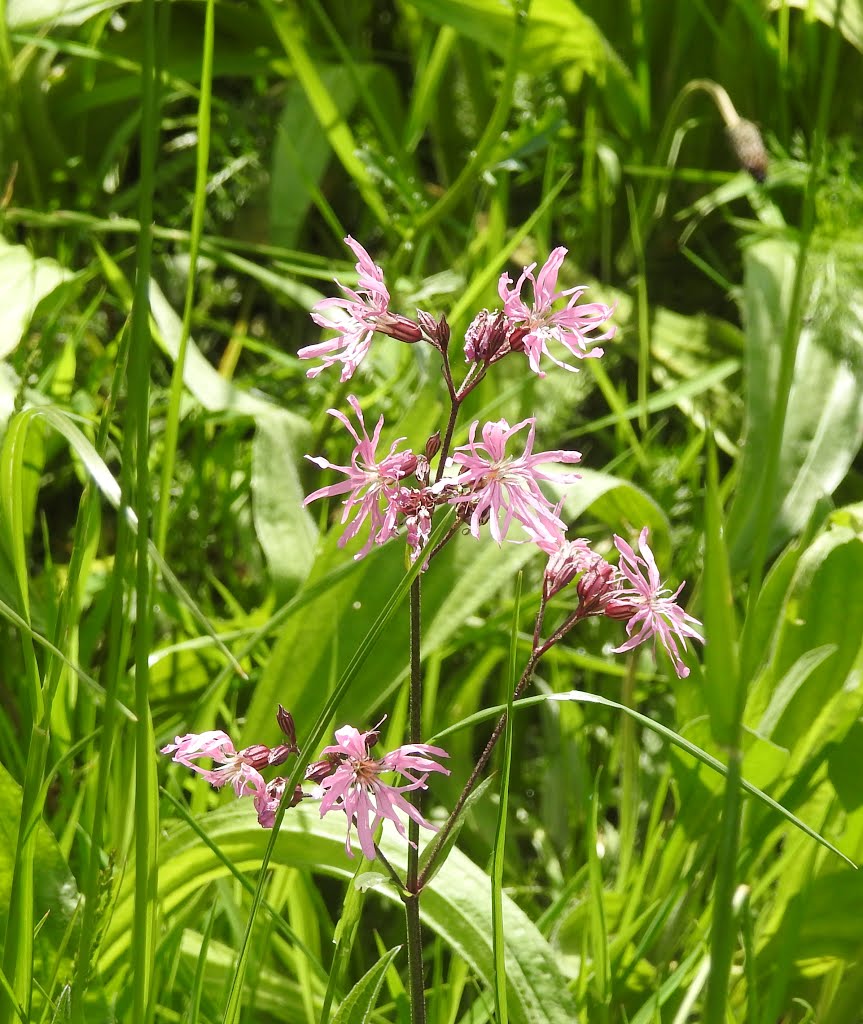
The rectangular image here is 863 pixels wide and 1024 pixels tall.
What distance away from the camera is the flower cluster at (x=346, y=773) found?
1.75ft

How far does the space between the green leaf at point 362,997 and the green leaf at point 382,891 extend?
131mm

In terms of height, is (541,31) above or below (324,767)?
above

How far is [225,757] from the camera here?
2.02ft

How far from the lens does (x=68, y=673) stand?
101 centimetres

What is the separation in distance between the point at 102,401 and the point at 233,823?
28.8 inches

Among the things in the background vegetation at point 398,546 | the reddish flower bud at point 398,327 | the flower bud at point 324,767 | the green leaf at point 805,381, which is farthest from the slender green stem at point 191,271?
the green leaf at point 805,381

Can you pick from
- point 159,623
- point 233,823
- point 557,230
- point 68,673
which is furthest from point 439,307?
point 233,823

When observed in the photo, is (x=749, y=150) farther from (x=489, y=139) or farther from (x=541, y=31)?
(x=541, y=31)

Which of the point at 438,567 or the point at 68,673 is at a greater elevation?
the point at 438,567

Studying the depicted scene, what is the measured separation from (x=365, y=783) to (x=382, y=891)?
217 mm

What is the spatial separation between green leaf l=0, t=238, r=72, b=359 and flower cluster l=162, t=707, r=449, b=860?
2.26 ft

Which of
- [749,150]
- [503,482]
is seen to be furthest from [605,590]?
[749,150]

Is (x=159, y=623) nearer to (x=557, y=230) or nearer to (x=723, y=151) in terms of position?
(x=557, y=230)

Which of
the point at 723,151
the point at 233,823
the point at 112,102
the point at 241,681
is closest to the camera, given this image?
the point at 233,823
